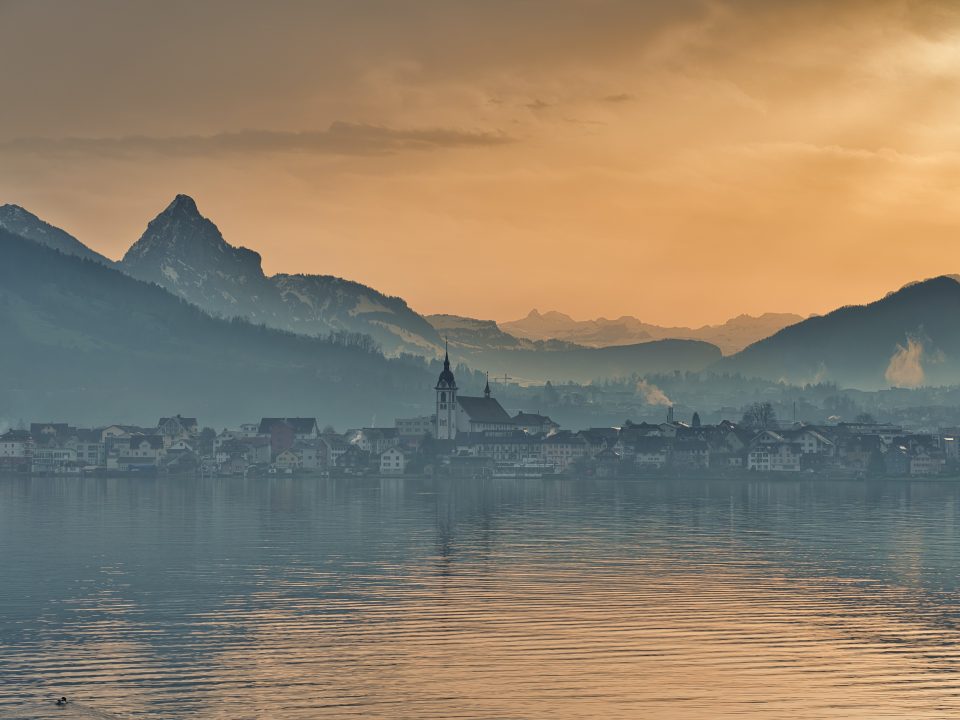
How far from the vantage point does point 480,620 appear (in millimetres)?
58812

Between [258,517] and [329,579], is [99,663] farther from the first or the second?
[258,517]

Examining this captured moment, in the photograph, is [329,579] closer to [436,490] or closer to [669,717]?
[669,717]

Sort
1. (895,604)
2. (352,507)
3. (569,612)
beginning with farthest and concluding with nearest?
1. (352,507)
2. (895,604)
3. (569,612)

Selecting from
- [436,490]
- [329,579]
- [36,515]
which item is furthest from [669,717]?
[436,490]

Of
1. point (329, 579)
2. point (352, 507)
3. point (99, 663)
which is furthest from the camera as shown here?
point (352, 507)

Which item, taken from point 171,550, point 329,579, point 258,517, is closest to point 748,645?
point 329,579

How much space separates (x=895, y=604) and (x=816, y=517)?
65720 millimetres

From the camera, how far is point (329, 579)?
244 ft

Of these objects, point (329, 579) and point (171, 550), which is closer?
point (329, 579)

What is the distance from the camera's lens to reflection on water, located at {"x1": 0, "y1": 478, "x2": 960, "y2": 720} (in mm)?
44719

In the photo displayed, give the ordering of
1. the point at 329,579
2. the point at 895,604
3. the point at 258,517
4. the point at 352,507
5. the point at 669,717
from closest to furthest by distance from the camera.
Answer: the point at 669,717 → the point at 895,604 → the point at 329,579 → the point at 258,517 → the point at 352,507

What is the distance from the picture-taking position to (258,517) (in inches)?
4968

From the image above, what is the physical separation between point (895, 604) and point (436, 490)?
13064 cm

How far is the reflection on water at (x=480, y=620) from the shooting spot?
44.7 meters
